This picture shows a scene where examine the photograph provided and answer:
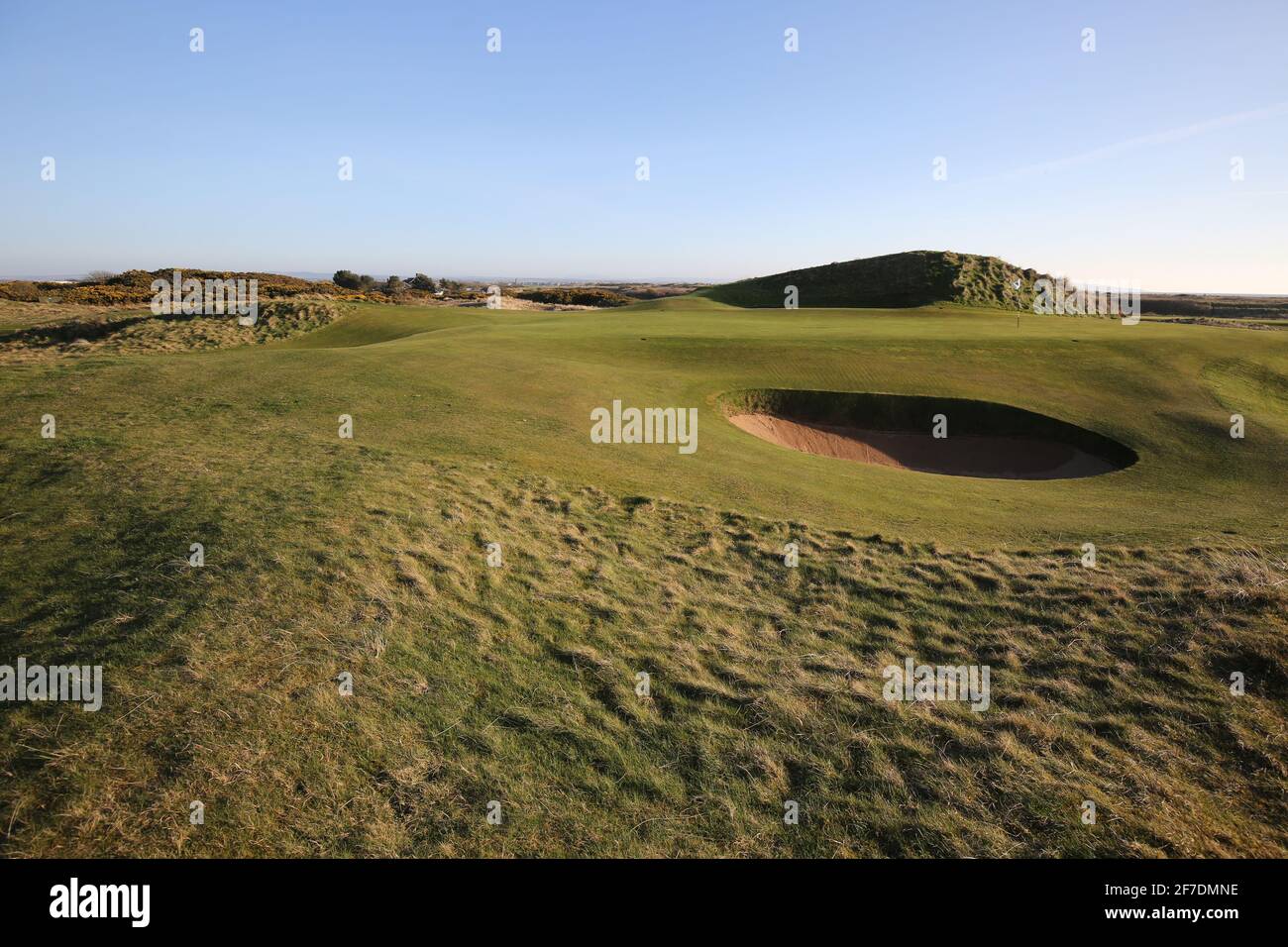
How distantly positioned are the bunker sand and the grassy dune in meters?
2.79

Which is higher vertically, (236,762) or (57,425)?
(57,425)

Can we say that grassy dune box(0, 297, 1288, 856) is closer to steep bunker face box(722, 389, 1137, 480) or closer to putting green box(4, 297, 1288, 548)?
putting green box(4, 297, 1288, 548)

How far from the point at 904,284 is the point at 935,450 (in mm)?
41168

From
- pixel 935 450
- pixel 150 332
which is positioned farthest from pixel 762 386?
pixel 150 332

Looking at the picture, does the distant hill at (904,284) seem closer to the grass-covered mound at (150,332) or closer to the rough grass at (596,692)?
the grass-covered mound at (150,332)

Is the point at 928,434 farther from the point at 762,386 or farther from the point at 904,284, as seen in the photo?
the point at 904,284

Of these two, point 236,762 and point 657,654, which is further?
point 657,654

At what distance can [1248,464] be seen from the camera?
1866 cm

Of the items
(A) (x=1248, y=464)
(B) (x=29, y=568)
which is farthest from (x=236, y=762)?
(A) (x=1248, y=464)

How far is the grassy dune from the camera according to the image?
588cm

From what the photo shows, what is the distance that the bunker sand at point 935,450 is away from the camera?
21219 mm

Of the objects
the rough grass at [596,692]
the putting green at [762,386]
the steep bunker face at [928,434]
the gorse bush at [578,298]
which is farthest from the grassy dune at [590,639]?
the gorse bush at [578,298]
